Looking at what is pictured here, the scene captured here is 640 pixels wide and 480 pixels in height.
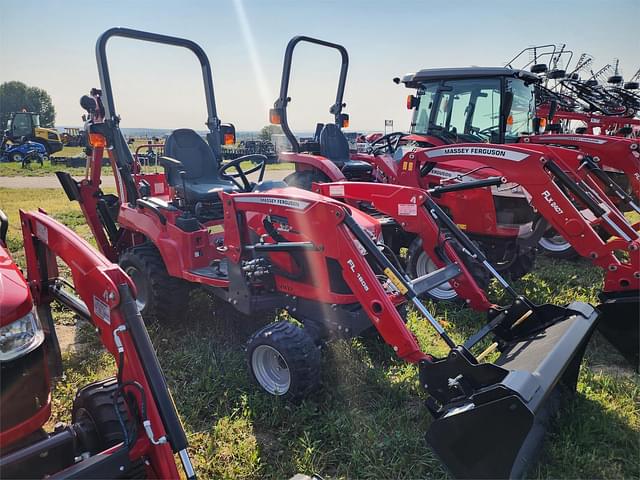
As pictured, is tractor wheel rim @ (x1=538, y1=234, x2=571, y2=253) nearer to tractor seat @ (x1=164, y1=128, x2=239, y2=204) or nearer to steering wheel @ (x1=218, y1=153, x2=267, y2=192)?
steering wheel @ (x1=218, y1=153, x2=267, y2=192)

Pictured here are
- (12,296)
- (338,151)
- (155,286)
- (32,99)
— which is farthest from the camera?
Result: (32,99)

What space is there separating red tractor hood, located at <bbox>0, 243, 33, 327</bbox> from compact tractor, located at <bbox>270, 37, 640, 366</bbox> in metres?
2.62

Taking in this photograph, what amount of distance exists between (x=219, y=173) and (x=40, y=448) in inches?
135

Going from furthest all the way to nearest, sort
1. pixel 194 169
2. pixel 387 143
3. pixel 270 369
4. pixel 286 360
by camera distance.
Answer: pixel 387 143
pixel 194 169
pixel 270 369
pixel 286 360

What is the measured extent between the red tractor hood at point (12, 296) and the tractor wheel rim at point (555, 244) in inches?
252

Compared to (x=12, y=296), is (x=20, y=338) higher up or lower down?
lower down

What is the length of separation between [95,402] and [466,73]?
18.7 feet

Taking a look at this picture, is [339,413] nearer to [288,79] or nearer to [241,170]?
[241,170]

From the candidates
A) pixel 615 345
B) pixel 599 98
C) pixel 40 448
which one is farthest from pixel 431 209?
pixel 599 98

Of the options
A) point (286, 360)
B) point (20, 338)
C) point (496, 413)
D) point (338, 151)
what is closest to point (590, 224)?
point (496, 413)

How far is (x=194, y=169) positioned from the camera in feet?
15.6

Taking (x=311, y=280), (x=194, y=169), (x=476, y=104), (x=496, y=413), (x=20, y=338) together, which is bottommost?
(x=496, y=413)

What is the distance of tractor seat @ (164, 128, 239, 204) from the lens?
4.37m

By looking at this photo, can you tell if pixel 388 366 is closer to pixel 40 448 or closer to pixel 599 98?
pixel 40 448
